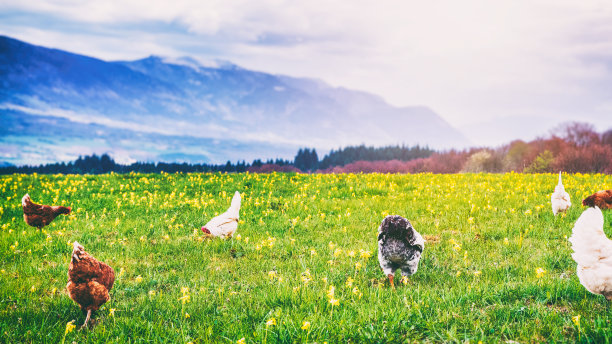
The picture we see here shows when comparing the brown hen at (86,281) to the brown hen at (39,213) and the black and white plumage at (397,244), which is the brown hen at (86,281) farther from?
the brown hen at (39,213)

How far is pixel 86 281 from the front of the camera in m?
5.27

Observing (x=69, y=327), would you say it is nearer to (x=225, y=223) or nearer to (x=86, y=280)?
(x=86, y=280)

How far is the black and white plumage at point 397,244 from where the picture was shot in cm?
619

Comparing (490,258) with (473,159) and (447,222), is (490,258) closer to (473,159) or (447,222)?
(447,222)

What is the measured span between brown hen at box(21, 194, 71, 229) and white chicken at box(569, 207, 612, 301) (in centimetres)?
1181

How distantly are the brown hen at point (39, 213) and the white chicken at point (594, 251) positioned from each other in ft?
38.7

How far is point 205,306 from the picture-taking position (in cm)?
579

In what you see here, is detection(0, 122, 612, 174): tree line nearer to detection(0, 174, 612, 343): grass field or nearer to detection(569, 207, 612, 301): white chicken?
detection(0, 174, 612, 343): grass field

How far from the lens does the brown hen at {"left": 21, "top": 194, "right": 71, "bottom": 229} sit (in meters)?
10.3

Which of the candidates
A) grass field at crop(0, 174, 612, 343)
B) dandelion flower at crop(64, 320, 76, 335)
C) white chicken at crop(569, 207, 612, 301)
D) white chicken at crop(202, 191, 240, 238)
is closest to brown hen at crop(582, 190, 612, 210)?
grass field at crop(0, 174, 612, 343)

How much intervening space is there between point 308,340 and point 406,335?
1189mm

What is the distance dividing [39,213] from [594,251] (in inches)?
484

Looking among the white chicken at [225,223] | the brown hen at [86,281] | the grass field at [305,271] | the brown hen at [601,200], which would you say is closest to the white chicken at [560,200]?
the grass field at [305,271]

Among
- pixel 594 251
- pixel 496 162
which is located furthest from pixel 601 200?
pixel 496 162
